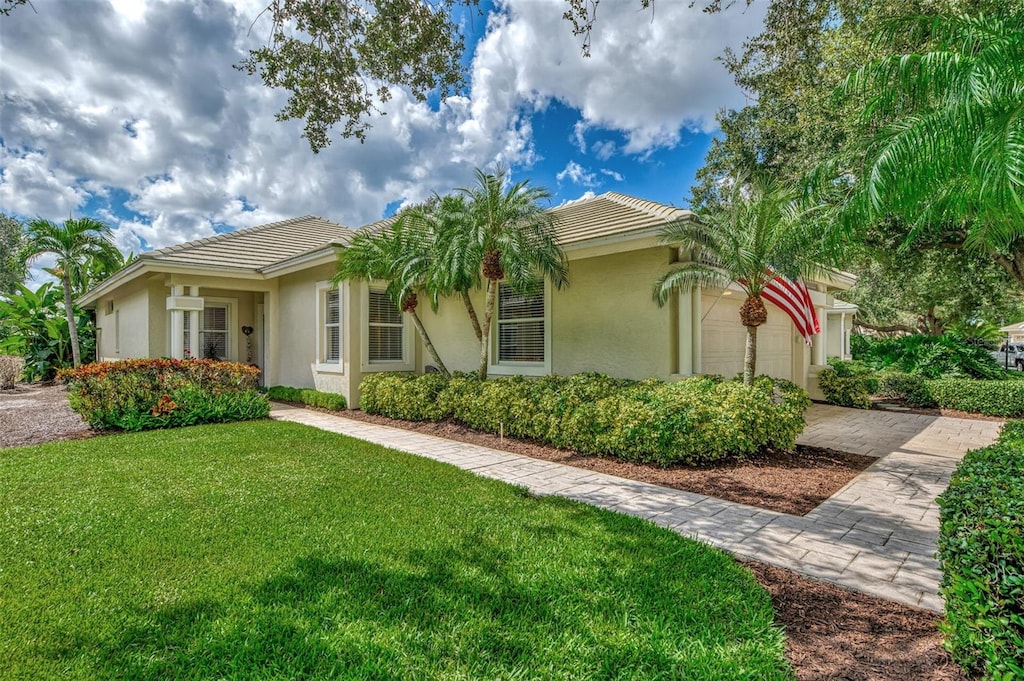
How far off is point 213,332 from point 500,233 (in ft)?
39.1

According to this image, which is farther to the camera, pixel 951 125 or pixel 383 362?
pixel 383 362

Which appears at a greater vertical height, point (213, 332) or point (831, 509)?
point (213, 332)

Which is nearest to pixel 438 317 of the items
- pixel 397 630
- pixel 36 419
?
pixel 36 419

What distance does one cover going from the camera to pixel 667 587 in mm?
3520

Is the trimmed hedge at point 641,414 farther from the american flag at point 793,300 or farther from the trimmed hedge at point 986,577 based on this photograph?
the trimmed hedge at point 986,577

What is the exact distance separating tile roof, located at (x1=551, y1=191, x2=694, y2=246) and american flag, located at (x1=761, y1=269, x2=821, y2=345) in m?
2.41

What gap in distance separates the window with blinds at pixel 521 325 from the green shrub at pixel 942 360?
43.4 feet

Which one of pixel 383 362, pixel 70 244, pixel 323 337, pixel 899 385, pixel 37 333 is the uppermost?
pixel 70 244

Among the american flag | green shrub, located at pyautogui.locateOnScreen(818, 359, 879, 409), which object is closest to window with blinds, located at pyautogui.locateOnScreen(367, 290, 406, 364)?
the american flag

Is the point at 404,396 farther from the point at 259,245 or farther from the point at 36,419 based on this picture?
the point at 259,245

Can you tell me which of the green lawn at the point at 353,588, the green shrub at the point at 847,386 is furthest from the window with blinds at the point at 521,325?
the green shrub at the point at 847,386

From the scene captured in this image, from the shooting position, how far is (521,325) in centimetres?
1177

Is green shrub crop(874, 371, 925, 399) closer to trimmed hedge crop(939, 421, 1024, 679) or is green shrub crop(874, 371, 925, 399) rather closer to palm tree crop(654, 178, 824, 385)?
palm tree crop(654, 178, 824, 385)

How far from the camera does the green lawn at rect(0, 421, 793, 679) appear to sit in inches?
106
